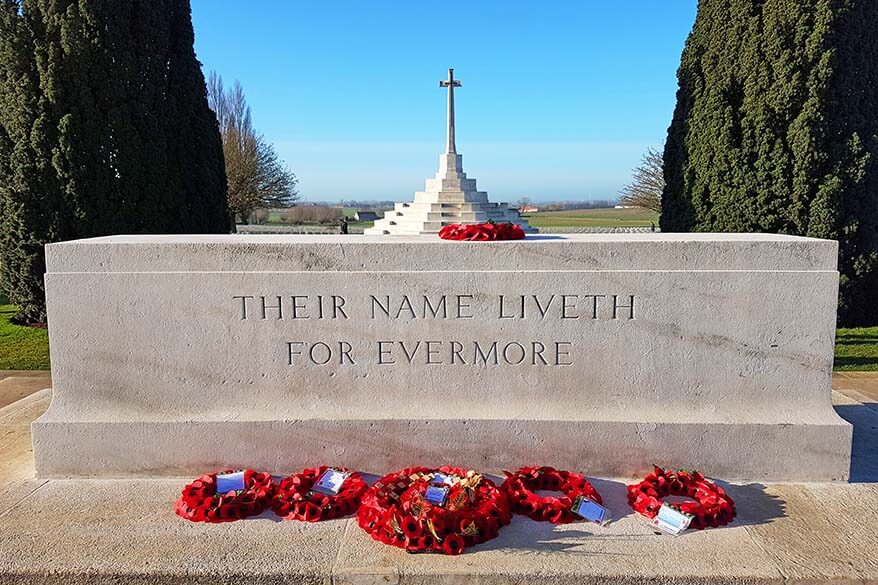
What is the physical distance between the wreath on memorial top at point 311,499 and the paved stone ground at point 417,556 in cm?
7

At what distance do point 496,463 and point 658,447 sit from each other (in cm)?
100

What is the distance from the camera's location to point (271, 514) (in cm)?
342

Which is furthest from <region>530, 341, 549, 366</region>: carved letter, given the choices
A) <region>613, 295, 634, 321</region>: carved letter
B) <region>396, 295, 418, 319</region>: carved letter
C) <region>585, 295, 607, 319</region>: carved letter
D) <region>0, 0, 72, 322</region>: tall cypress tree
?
<region>0, 0, 72, 322</region>: tall cypress tree

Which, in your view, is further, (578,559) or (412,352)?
(412,352)

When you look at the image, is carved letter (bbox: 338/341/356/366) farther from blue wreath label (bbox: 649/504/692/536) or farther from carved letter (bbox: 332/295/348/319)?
blue wreath label (bbox: 649/504/692/536)

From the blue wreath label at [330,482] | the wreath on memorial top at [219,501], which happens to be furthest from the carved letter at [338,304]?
the wreath on memorial top at [219,501]

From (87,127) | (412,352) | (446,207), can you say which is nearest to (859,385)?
(412,352)

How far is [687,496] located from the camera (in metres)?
3.57

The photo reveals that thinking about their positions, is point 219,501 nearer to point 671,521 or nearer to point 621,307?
point 671,521

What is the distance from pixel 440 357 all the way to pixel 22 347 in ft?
22.6

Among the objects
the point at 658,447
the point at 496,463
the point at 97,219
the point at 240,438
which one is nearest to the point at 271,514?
the point at 240,438

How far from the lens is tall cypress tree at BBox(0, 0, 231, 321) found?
8.32 meters

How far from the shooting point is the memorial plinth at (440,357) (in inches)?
149

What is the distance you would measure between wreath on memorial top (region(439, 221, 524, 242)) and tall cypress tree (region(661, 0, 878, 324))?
6151 mm
